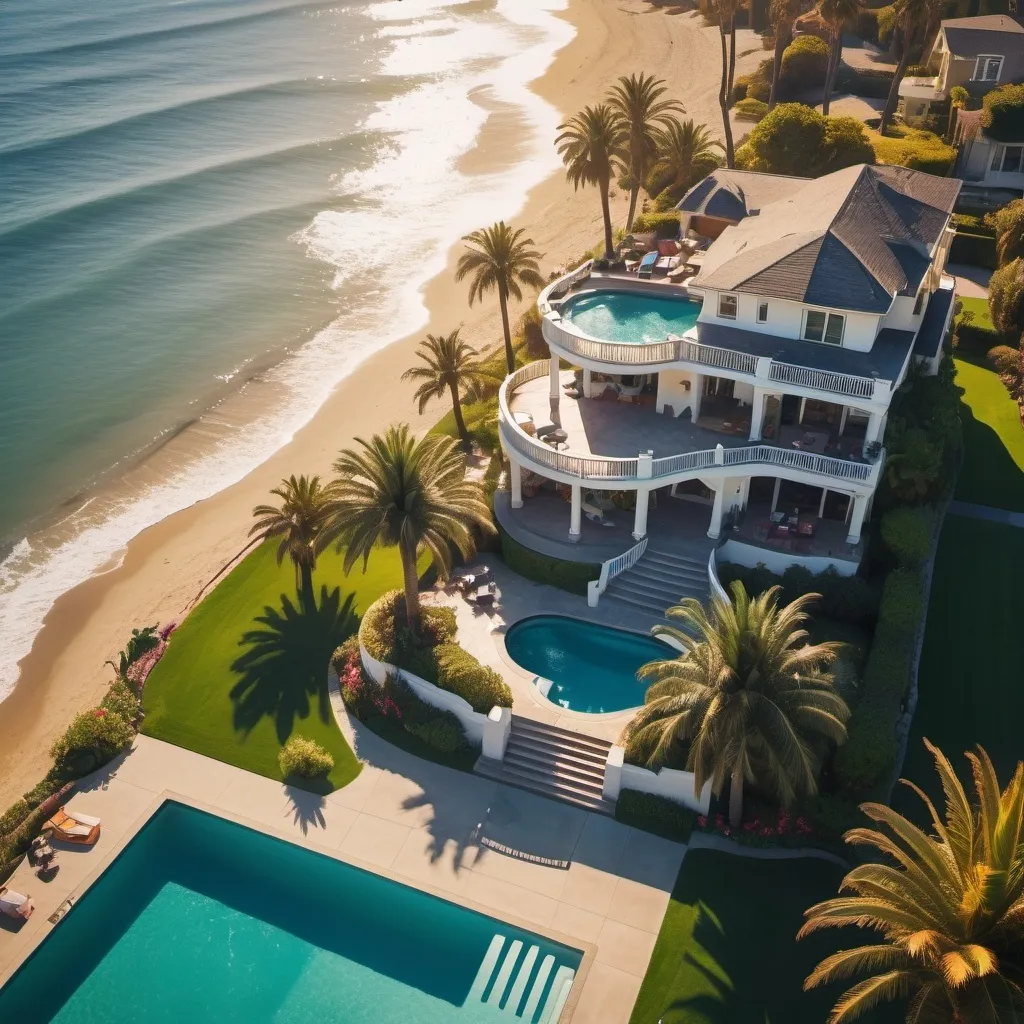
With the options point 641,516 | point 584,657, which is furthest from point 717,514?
point 584,657

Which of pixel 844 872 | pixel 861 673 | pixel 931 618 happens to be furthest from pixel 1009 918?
pixel 931 618

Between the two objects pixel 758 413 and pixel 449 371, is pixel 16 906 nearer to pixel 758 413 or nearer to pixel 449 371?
pixel 449 371

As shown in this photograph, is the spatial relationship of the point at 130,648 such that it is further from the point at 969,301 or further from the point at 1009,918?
the point at 969,301

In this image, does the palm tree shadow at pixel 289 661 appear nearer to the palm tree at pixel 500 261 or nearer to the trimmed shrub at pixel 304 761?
the trimmed shrub at pixel 304 761

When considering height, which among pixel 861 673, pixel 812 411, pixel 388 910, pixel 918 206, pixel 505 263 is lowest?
pixel 388 910

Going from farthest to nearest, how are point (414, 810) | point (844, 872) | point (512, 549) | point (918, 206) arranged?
point (918, 206) < point (512, 549) < point (414, 810) < point (844, 872)
